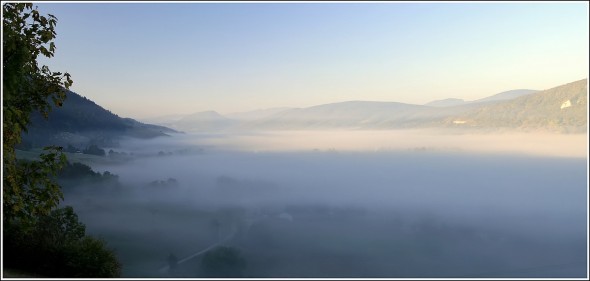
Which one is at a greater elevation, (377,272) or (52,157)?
(52,157)

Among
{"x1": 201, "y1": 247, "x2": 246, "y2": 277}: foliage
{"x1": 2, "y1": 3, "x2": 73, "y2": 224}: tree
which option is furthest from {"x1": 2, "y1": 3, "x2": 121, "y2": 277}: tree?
{"x1": 201, "y1": 247, "x2": 246, "y2": 277}: foliage

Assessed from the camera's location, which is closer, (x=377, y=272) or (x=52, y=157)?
(x=52, y=157)

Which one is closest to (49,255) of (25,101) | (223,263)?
(25,101)

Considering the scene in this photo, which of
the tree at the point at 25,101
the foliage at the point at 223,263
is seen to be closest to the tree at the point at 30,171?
the tree at the point at 25,101

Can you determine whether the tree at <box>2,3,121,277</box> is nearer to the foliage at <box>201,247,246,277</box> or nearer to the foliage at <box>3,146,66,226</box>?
the foliage at <box>3,146,66,226</box>

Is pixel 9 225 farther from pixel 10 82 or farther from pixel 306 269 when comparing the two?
pixel 306 269

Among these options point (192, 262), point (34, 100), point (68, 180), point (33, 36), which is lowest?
point (192, 262)

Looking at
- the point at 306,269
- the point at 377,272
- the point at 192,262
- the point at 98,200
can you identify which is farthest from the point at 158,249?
the point at 377,272
